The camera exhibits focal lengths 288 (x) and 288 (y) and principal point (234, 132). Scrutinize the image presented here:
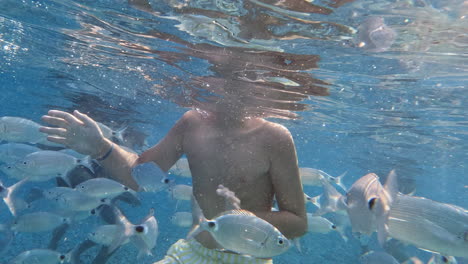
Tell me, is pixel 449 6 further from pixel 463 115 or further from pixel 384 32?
pixel 463 115

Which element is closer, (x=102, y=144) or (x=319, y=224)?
(x=102, y=144)

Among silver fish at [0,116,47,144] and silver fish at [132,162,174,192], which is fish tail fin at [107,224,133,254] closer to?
→ silver fish at [132,162,174,192]

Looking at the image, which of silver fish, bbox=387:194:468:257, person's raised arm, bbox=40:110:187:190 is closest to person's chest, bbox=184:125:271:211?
person's raised arm, bbox=40:110:187:190

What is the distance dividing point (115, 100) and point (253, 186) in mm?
15552

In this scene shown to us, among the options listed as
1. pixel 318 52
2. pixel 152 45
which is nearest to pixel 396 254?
pixel 318 52

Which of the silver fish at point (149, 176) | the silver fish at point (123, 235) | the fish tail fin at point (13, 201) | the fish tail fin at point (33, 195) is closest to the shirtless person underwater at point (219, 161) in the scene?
the silver fish at point (149, 176)

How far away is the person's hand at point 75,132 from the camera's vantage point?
15.1 ft

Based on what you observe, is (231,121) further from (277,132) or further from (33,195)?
(33,195)

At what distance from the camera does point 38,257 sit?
6.88m

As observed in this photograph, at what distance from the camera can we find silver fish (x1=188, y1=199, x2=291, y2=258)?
3.16m

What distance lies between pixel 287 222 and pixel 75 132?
3.66 metres

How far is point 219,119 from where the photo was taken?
5668mm

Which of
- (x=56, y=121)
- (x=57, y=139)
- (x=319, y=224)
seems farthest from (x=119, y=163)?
(x=319, y=224)

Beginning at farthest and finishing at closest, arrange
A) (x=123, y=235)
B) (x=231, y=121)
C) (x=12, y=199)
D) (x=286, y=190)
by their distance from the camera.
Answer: (x=12, y=199)
(x=123, y=235)
(x=231, y=121)
(x=286, y=190)
